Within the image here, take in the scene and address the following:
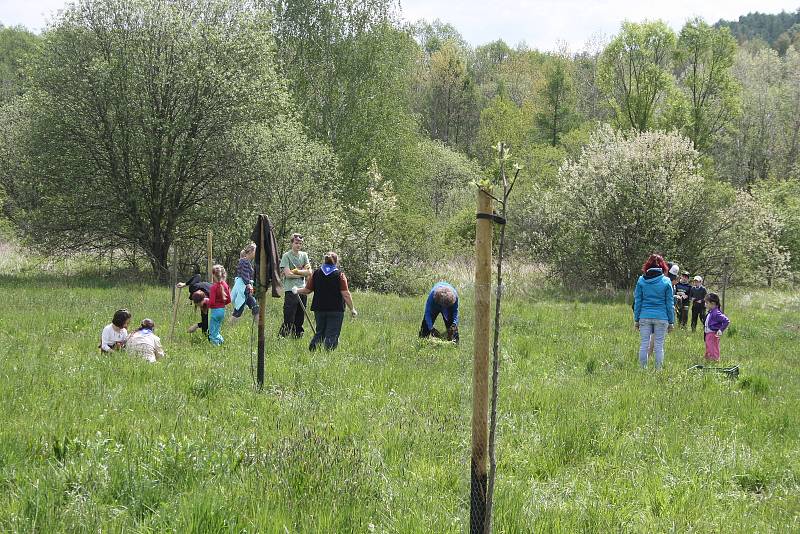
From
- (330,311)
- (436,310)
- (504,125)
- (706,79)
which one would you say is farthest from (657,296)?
(504,125)

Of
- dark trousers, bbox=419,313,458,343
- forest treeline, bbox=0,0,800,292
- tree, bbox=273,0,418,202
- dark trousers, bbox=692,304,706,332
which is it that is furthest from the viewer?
tree, bbox=273,0,418,202

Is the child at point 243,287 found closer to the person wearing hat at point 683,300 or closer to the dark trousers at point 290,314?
the dark trousers at point 290,314

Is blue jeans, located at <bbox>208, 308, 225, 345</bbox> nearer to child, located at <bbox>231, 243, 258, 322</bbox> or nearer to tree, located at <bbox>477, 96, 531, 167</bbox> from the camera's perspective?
child, located at <bbox>231, 243, 258, 322</bbox>

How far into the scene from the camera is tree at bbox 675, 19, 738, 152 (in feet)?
139

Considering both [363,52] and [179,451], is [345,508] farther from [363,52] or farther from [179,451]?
[363,52]

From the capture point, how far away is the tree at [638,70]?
139 feet

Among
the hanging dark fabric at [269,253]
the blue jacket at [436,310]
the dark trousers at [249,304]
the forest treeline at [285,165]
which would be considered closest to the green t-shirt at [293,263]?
the dark trousers at [249,304]

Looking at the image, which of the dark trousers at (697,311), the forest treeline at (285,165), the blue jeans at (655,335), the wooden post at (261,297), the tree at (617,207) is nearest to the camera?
the wooden post at (261,297)

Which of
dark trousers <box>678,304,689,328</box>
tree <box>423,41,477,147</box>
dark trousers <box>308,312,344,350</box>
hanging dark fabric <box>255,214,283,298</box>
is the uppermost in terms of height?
tree <box>423,41,477,147</box>

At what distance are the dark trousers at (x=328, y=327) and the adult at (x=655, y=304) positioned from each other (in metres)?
4.77

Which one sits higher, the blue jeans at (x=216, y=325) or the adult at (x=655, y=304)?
the adult at (x=655, y=304)

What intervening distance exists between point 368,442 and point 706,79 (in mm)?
45271

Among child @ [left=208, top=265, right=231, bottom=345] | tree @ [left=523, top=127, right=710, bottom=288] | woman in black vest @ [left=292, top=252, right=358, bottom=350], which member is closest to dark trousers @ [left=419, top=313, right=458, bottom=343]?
woman in black vest @ [left=292, top=252, right=358, bottom=350]

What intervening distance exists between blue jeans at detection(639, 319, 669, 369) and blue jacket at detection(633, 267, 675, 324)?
0.11 m
